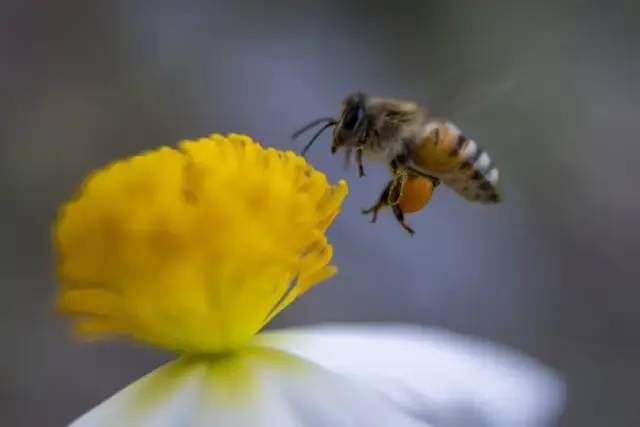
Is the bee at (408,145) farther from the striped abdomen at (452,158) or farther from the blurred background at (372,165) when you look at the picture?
the blurred background at (372,165)

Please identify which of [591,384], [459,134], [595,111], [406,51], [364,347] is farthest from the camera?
[406,51]

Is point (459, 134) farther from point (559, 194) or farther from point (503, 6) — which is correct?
point (503, 6)

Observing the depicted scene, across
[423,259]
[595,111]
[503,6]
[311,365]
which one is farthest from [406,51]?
[311,365]

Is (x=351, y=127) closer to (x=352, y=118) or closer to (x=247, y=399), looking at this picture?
(x=352, y=118)

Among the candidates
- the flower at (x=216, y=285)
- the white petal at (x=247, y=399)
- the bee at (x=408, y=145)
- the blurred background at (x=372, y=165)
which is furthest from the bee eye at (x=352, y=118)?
the blurred background at (x=372, y=165)

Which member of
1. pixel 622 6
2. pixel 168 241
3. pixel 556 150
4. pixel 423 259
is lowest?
pixel 168 241

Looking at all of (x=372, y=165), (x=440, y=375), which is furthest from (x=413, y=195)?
(x=372, y=165)
